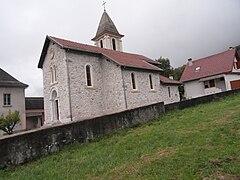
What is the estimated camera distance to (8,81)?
2875 cm

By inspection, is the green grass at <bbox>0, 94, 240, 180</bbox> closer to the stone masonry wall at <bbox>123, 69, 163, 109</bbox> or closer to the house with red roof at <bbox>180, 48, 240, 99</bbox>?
the stone masonry wall at <bbox>123, 69, 163, 109</bbox>

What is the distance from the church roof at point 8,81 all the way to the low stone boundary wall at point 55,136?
20.8 meters

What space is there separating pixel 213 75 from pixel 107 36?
54.1ft

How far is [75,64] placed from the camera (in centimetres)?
2097

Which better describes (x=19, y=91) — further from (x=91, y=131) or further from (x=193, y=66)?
(x=193, y=66)

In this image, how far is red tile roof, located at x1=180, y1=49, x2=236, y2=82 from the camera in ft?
107

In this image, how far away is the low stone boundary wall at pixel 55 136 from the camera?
826 centimetres

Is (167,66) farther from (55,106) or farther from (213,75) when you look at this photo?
(55,106)

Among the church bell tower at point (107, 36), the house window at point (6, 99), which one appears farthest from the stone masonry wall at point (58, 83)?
the church bell tower at point (107, 36)

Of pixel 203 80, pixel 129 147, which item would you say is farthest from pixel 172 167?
pixel 203 80

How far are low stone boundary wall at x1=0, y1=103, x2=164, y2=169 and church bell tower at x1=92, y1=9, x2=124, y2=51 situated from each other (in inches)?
970

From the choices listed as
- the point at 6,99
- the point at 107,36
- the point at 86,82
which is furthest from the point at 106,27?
the point at 6,99

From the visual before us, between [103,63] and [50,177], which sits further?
[103,63]

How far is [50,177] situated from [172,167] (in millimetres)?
3402
